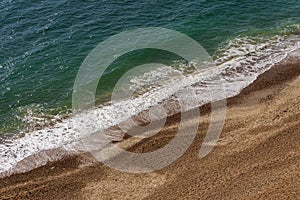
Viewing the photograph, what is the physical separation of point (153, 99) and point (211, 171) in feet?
32.3

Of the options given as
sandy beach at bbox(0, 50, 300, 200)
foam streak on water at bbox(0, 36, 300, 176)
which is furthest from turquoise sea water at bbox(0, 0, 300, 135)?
sandy beach at bbox(0, 50, 300, 200)

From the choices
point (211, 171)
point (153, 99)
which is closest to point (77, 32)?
point (153, 99)

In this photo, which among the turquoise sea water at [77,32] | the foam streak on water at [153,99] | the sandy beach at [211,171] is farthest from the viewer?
the turquoise sea water at [77,32]

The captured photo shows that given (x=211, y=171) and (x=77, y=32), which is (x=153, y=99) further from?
(x=77, y=32)

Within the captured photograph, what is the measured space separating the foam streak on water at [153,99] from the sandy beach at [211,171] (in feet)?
6.14

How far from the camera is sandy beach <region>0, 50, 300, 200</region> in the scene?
2377 centimetres

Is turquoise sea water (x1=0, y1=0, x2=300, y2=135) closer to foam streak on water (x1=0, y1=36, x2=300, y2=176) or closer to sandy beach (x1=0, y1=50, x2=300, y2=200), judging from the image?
foam streak on water (x1=0, y1=36, x2=300, y2=176)

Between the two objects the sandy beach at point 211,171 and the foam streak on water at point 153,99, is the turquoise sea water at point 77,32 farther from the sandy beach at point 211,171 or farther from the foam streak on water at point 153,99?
the sandy beach at point 211,171

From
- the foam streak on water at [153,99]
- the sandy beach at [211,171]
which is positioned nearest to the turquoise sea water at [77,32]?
the foam streak on water at [153,99]

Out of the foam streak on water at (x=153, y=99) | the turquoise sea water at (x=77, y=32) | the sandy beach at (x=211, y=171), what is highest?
the turquoise sea water at (x=77, y=32)

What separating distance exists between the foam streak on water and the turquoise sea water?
1.43m

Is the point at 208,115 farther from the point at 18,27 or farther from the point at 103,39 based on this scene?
the point at 18,27

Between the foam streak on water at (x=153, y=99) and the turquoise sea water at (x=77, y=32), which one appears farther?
the turquoise sea water at (x=77, y=32)

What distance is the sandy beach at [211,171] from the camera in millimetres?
23766
